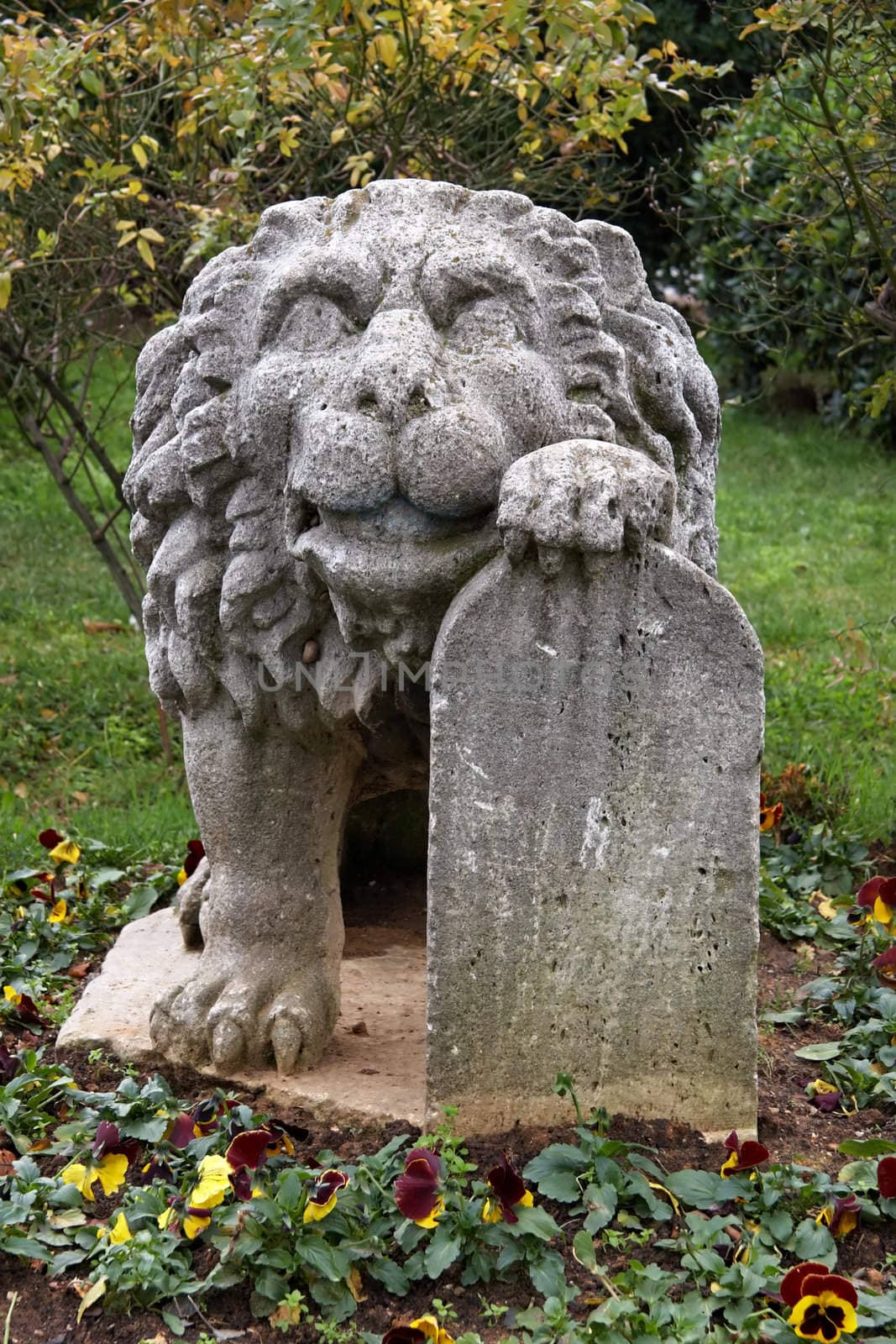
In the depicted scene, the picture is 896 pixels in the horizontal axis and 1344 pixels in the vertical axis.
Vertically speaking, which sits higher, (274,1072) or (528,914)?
(528,914)

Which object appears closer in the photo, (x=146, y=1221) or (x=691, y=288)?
(x=146, y=1221)

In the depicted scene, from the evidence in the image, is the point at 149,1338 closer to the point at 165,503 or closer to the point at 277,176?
the point at 165,503

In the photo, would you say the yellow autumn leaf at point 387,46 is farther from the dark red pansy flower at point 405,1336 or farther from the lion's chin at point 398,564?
the dark red pansy flower at point 405,1336

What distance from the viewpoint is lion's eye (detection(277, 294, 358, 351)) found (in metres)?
2.38

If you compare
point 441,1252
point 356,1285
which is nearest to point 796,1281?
point 441,1252

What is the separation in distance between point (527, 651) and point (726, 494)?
7.33m

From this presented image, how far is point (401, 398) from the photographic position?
88.1 inches

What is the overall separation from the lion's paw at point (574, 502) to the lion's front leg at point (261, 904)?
0.67 metres

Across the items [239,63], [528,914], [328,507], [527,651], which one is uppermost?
[239,63]

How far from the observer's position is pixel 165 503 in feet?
8.53

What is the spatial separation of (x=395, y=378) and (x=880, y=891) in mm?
1631

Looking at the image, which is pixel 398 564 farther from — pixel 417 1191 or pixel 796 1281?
pixel 796 1281

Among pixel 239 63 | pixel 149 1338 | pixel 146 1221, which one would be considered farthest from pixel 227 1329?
pixel 239 63

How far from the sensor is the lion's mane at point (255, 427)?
2420mm
